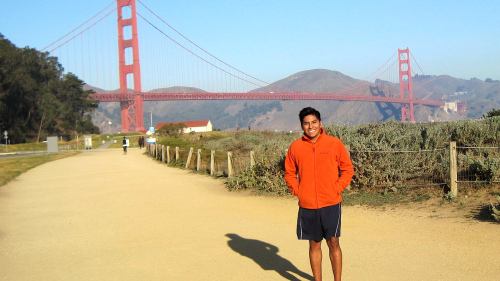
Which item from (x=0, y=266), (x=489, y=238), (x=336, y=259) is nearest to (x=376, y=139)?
(x=489, y=238)

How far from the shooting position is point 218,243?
277 inches

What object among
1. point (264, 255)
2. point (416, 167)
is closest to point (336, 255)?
point (264, 255)

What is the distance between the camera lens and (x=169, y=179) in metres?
16.9

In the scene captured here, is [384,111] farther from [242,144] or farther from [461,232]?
[461,232]

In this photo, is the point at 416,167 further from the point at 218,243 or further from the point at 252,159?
the point at 218,243

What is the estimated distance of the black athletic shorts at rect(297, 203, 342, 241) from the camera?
4.51 m

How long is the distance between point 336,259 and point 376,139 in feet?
21.7

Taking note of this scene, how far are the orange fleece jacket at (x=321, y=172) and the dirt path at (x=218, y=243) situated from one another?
115 centimetres

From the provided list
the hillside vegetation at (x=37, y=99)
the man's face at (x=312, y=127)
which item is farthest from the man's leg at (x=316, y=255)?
the hillside vegetation at (x=37, y=99)

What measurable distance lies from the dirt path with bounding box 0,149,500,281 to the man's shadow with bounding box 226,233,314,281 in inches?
0.5

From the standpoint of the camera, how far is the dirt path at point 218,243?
5531 mm

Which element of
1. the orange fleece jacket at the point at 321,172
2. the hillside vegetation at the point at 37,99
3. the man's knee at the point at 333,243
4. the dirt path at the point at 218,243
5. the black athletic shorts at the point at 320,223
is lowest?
the dirt path at the point at 218,243

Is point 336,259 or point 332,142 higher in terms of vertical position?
point 332,142

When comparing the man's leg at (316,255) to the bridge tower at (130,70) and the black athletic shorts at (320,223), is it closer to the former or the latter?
the black athletic shorts at (320,223)
